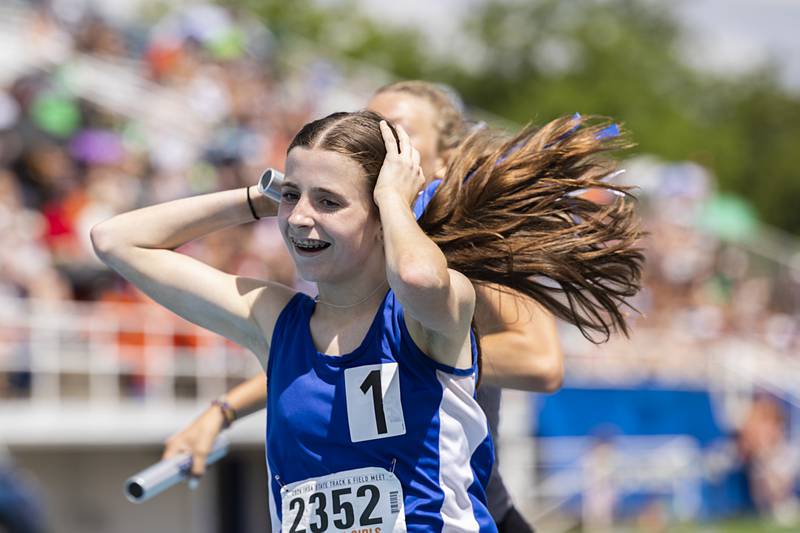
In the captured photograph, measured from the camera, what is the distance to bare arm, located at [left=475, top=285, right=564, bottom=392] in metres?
3.30

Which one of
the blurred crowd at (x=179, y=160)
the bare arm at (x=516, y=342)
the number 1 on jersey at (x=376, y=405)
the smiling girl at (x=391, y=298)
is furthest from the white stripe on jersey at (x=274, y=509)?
the blurred crowd at (x=179, y=160)

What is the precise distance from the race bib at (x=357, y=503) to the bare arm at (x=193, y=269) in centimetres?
46

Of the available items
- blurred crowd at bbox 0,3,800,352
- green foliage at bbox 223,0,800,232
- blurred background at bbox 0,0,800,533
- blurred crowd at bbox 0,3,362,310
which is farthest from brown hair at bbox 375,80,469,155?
green foliage at bbox 223,0,800,232

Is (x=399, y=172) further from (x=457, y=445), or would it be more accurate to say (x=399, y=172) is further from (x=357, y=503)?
A: (x=357, y=503)

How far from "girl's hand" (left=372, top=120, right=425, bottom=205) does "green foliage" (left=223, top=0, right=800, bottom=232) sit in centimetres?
4111

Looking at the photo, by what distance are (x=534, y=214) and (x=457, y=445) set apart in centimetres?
60

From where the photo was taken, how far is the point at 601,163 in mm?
3258

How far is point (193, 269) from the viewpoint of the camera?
321 centimetres

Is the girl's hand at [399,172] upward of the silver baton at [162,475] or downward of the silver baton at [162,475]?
upward

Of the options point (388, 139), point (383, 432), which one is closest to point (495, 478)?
point (383, 432)

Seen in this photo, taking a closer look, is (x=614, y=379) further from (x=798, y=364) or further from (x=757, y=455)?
(x=798, y=364)

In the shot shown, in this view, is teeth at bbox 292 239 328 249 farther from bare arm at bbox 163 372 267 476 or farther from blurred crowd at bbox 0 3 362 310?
blurred crowd at bbox 0 3 362 310

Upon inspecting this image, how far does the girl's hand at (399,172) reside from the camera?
2826 mm

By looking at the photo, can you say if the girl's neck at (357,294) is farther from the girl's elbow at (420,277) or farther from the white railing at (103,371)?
the white railing at (103,371)
